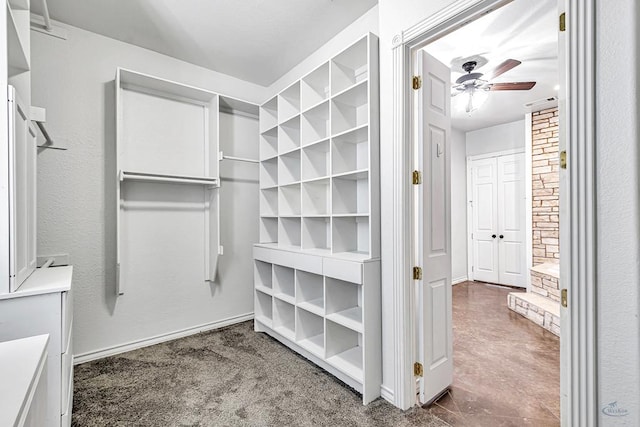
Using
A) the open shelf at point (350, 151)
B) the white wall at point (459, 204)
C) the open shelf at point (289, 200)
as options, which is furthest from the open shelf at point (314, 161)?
the white wall at point (459, 204)

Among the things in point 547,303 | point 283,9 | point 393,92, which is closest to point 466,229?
point 547,303

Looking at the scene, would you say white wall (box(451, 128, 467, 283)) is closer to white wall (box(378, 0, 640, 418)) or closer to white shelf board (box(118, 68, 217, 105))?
white shelf board (box(118, 68, 217, 105))

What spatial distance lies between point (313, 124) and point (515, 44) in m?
1.94

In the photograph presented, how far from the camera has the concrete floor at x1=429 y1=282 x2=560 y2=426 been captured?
182 centimetres

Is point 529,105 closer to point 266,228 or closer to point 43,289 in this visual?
point 266,228

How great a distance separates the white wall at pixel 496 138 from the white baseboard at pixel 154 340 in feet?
15.7

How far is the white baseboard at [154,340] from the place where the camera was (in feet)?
8.24

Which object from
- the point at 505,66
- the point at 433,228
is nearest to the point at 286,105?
the point at 433,228

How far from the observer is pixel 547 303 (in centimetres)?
350

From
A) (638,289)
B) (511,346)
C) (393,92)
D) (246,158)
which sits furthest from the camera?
Result: (246,158)

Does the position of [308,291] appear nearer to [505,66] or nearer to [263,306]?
[263,306]

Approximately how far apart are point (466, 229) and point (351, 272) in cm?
437

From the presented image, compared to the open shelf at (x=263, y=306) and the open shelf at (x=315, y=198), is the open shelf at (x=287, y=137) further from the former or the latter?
the open shelf at (x=263, y=306)

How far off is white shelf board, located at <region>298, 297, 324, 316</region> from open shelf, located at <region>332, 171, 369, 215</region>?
0.78 meters
